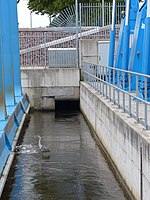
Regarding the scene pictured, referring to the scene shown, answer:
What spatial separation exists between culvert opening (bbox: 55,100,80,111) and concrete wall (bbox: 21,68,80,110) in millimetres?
657

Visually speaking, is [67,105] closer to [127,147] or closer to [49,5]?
[127,147]

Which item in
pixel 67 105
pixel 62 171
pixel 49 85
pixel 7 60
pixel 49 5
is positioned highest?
pixel 49 5

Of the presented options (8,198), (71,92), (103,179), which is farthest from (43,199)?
(71,92)

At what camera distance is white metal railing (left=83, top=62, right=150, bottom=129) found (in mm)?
8500

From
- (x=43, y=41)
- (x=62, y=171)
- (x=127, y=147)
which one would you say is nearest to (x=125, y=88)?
(x=62, y=171)

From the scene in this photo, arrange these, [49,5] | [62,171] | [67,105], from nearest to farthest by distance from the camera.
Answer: [62,171] → [67,105] → [49,5]

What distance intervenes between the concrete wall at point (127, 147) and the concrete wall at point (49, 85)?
7.59 meters

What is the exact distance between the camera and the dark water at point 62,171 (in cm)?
893

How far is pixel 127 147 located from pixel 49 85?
12.4 meters

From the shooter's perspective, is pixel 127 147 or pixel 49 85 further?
pixel 49 85

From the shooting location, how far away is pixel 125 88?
13.4m

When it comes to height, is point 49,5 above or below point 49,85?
above

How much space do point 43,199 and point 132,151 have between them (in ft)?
6.33

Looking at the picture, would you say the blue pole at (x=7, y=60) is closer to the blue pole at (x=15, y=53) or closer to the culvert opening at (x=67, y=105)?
the blue pole at (x=15, y=53)
